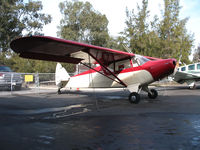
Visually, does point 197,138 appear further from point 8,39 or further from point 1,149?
point 8,39

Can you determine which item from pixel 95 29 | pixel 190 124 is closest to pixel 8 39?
pixel 95 29

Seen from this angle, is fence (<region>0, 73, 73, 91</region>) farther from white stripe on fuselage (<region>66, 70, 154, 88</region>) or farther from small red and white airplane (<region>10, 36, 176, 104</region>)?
small red and white airplane (<region>10, 36, 176, 104</region>)

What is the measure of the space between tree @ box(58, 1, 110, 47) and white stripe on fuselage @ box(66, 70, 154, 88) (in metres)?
31.6

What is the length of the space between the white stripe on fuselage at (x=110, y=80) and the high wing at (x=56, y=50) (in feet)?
3.50

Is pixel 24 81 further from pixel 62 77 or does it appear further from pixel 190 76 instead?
pixel 190 76

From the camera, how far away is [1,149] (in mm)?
3182

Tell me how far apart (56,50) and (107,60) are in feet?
11.3

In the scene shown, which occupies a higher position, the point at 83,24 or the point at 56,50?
the point at 83,24

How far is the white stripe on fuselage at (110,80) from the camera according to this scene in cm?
953

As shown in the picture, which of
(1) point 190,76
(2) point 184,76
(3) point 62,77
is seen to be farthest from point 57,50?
(1) point 190,76

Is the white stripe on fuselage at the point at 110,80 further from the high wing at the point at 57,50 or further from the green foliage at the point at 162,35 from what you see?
the green foliage at the point at 162,35

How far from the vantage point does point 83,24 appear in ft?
143

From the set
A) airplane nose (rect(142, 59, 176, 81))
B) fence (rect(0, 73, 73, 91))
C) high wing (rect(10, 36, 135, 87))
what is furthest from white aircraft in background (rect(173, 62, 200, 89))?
fence (rect(0, 73, 73, 91))

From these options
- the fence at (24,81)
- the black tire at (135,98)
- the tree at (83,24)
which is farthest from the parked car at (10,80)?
the tree at (83,24)
